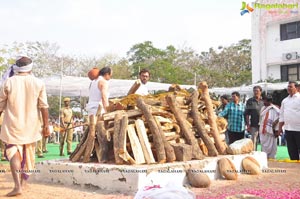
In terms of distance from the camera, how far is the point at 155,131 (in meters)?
6.42

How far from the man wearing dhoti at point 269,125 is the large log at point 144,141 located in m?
4.74

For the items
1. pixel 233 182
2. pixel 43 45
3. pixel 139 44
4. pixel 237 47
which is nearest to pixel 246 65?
pixel 237 47

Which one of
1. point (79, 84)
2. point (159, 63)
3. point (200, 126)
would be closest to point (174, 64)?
point (159, 63)

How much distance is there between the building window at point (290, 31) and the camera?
2555cm

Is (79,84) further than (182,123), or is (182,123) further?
(79,84)

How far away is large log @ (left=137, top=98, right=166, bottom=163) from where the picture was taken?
6246mm

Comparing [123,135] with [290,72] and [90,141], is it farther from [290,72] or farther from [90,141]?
[290,72]

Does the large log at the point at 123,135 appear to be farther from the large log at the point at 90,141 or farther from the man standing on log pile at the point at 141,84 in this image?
the man standing on log pile at the point at 141,84

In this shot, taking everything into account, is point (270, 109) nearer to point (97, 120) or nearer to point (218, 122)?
point (218, 122)

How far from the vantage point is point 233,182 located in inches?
257

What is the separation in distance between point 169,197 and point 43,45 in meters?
37.7

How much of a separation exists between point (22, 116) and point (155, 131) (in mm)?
2093

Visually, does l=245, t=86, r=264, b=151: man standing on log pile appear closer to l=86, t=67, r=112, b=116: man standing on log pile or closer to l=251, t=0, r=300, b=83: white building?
l=86, t=67, r=112, b=116: man standing on log pile

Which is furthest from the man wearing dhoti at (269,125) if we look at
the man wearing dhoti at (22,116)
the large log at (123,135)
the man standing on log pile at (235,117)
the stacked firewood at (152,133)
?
the man wearing dhoti at (22,116)
